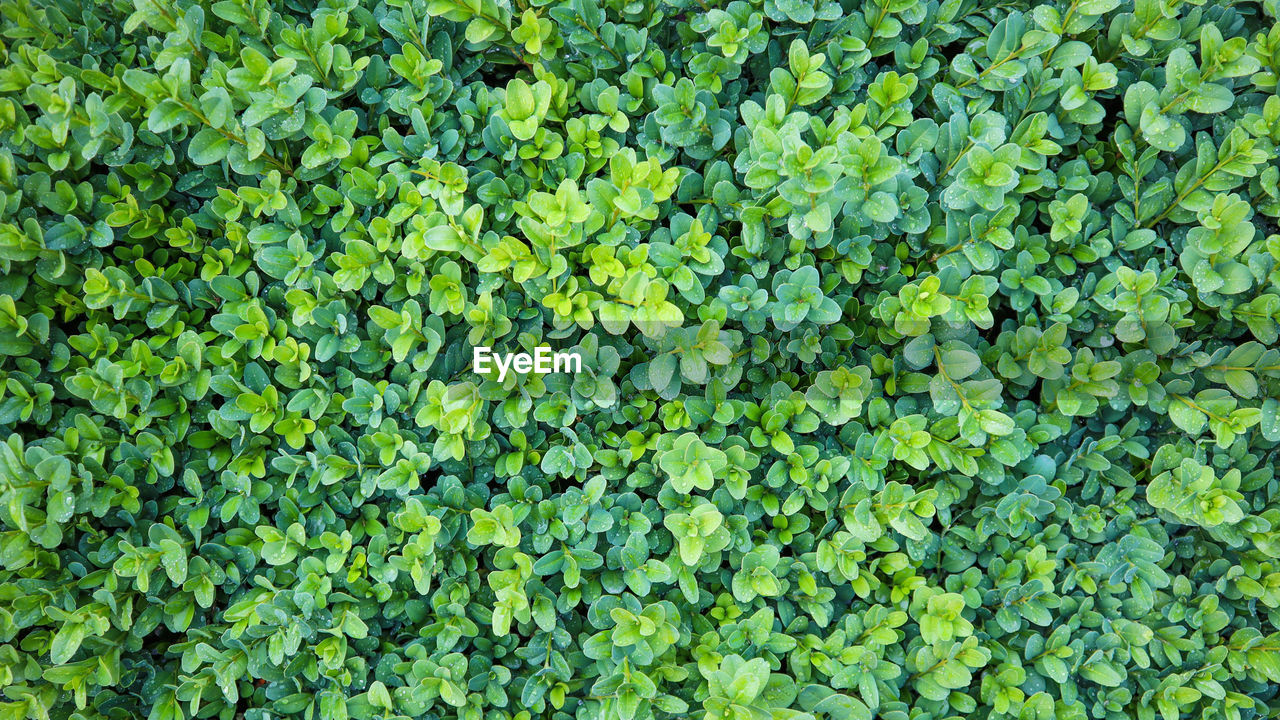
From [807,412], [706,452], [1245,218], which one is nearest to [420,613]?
[706,452]

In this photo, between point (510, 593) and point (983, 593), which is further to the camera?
point (983, 593)

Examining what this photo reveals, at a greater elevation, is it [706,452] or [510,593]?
[706,452]

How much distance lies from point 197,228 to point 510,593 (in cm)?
163

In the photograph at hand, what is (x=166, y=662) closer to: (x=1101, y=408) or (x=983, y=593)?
(x=983, y=593)

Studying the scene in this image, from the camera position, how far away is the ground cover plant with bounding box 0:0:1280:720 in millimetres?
2297

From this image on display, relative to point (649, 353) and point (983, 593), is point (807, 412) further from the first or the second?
point (983, 593)

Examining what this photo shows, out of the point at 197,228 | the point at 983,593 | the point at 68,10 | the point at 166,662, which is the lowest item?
the point at 166,662

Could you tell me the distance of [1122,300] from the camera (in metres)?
2.33

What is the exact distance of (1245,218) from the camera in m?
2.50

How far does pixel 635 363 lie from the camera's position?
2.50 metres

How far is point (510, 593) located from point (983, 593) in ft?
4.95

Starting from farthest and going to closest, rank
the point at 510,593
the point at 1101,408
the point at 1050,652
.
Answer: the point at 1101,408 < the point at 1050,652 < the point at 510,593

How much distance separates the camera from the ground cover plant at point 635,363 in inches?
90.4

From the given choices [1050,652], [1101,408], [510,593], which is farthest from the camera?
[1101,408]
